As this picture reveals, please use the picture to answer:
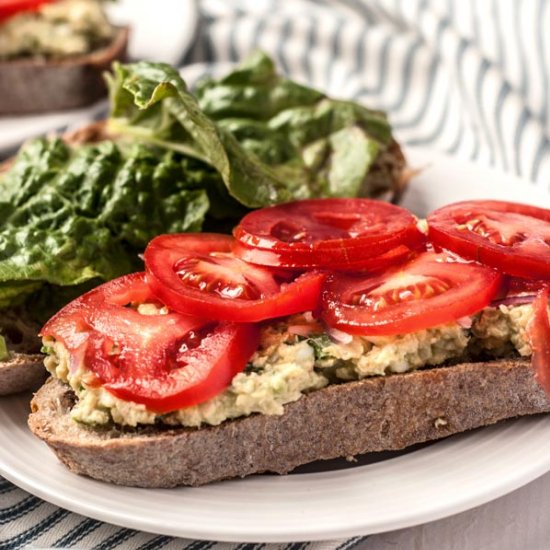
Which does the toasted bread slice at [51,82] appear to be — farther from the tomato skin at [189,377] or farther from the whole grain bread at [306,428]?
the tomato skin at [189,377]

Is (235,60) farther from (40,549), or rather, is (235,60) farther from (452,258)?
(40,549)

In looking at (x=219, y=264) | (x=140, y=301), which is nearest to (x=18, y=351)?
(x=140, y=301)

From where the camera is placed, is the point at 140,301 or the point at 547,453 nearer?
the point at 547,453

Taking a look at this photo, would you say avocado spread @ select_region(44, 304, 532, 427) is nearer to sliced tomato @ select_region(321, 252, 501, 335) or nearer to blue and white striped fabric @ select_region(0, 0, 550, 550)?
sliced tomato @ select_region(321, 252, 501, 335)

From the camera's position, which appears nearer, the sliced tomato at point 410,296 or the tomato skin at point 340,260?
the sliced tomato at point 410,296

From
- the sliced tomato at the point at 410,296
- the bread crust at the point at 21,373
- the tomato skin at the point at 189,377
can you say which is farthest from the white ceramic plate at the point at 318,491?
the sliced tomato at the point at 410,296

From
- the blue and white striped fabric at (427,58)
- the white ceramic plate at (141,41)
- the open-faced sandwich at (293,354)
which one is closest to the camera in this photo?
the open-faced sandwich at (293,354)
